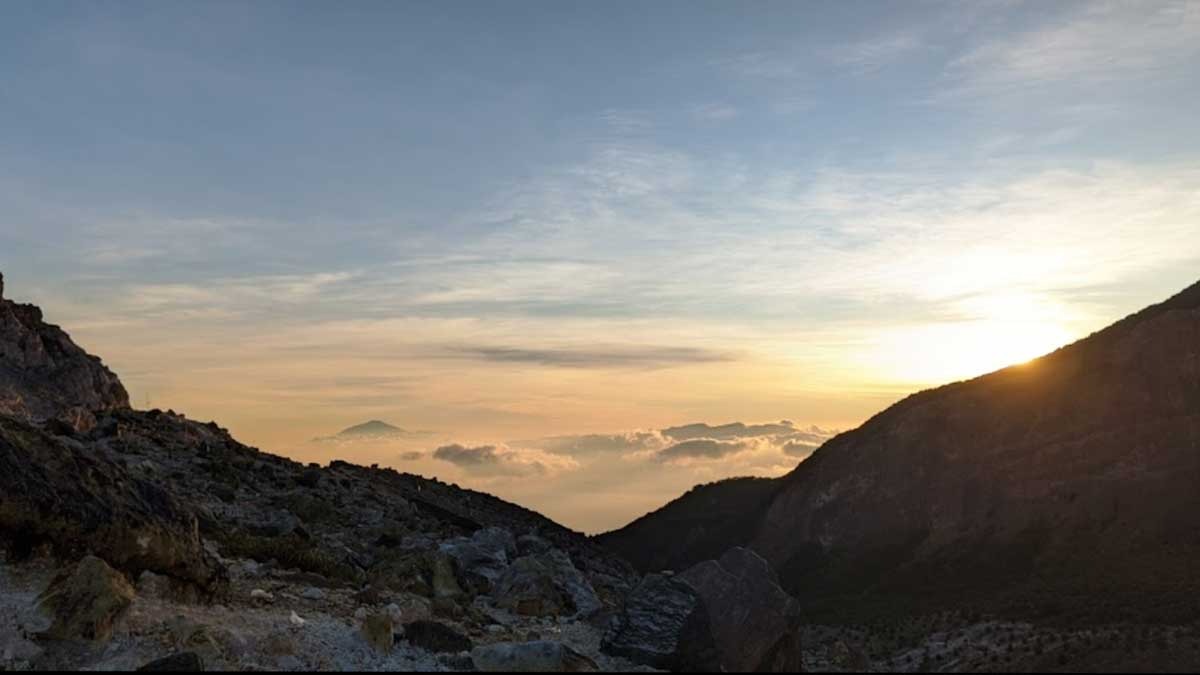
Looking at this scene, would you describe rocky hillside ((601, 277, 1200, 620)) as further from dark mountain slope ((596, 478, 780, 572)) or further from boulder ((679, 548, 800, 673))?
boulder ((679, 548, 800, 673))

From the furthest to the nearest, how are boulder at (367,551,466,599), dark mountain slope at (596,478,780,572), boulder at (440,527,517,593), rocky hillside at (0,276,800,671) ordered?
dark mountain slope at (596,478,780,572) → boulder at (440,527,517,593) → boulder at (367,551,466,599) → rocky hillside at (0,276,800,671)

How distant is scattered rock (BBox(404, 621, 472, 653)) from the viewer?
2314 cm

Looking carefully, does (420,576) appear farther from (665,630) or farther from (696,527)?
(696,527)

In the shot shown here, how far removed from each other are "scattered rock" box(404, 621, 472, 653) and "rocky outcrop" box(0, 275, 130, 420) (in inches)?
2234

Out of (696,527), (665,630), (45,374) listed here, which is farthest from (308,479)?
(696,527)

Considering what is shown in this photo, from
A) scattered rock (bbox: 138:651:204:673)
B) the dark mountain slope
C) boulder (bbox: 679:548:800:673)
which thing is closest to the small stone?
scattered rock (bbox: 138:651:204:673)

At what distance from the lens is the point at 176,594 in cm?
2380

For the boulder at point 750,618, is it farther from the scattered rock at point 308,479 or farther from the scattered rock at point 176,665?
the scattered rock at point 308,479

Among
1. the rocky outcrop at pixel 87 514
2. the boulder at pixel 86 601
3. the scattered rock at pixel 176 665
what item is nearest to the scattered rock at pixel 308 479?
the rocky outcrop at pixel 87 514

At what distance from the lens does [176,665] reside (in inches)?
749

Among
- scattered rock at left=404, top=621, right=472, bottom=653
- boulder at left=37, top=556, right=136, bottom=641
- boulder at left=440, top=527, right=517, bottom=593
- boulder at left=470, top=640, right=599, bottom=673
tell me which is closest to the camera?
boulder at left=37, top=556, right=136, bottom=641

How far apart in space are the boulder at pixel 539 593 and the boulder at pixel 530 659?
1219cm

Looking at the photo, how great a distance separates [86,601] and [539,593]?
18.0 metres

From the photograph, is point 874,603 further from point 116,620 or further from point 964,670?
point 116,620
